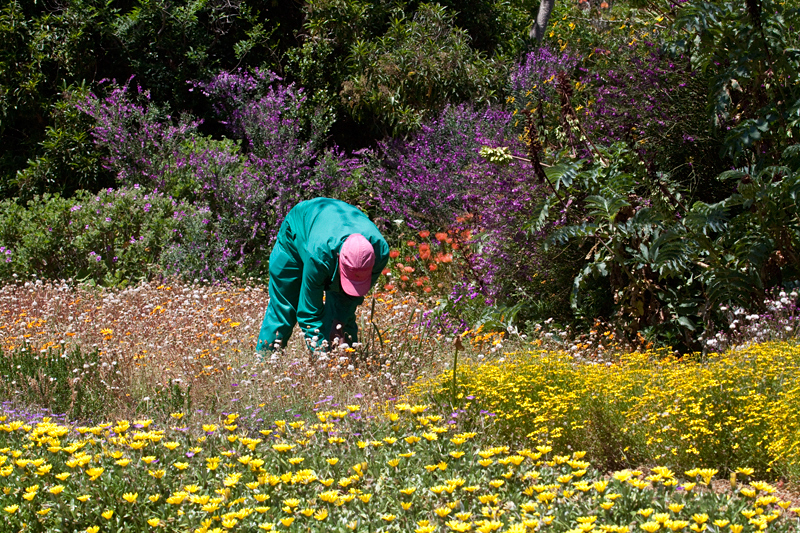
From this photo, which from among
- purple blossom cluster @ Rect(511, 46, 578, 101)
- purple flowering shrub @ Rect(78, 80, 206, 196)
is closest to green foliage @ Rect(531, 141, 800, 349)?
purple blossom cluster @ Rect(511, 46, 578, 101)

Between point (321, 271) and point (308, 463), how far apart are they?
1674 mm

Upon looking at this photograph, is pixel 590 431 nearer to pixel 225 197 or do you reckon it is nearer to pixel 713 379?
pixel 713 379

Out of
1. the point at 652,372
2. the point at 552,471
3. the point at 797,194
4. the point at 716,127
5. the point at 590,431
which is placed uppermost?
the point at 716,127

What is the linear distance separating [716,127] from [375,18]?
7165mm

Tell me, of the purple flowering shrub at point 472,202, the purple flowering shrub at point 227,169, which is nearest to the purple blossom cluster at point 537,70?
the purple flowering shrub at point 472,202

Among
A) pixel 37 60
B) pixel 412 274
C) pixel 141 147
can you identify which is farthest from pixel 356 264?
pixel 37 60

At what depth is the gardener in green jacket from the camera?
4.39m

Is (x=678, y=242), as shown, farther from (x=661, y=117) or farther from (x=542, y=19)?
(x=542, y=19)

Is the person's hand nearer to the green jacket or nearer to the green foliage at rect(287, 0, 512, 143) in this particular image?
the green jacket

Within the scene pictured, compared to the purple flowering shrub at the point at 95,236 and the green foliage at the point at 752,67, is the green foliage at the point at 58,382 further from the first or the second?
the green foliage at the point at 752,67

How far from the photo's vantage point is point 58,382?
4449mm

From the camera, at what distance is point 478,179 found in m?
7.26

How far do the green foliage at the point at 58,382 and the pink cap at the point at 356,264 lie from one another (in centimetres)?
156

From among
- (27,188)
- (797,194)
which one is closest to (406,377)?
(797,194)
